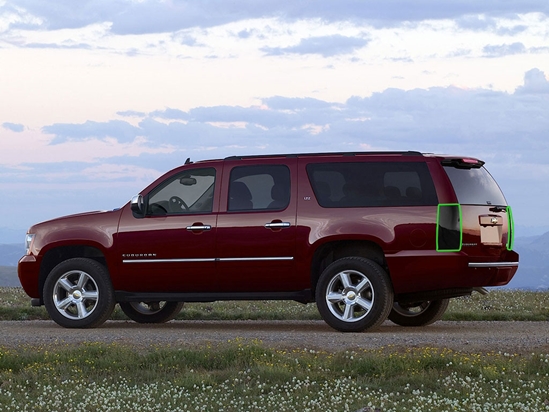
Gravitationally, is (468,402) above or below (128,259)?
below

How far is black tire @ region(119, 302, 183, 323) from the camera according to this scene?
633 inches

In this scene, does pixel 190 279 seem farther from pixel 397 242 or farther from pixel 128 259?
pixel 397 242

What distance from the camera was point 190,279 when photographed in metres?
13.8

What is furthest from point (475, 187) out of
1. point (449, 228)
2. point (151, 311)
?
point (151, 311)

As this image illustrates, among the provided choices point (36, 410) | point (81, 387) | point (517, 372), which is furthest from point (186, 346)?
point (517, 372)

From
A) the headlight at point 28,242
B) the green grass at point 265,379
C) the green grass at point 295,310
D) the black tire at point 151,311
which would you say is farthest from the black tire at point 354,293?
the headlight at point 28,242

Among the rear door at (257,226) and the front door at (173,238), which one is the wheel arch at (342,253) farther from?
the front door at (173,238)

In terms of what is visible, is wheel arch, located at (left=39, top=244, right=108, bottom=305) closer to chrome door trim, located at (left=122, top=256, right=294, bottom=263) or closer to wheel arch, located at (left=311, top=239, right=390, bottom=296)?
chrome door trim, located at (left=122, top=256, right=294, bottom=263)

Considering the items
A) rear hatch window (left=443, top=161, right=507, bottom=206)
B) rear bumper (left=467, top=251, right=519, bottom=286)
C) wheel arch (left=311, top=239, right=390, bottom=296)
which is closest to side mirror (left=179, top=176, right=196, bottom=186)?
wheel arch (left=311, top=239, right=390, bottom=296)

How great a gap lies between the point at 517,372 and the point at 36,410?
14.0 ft

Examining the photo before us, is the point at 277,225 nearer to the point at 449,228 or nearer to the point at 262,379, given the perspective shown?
the point at 449,228

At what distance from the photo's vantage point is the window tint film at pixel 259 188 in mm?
→ 13477

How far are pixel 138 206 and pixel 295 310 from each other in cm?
474

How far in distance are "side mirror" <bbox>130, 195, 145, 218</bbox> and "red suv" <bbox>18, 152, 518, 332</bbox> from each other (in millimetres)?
19
